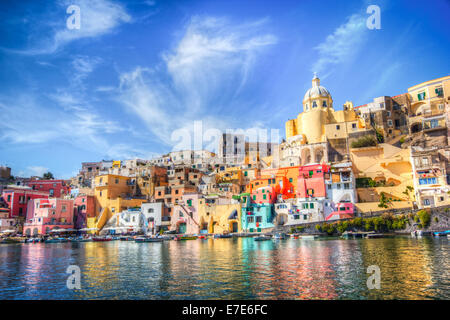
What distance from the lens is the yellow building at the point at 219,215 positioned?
51312 mm

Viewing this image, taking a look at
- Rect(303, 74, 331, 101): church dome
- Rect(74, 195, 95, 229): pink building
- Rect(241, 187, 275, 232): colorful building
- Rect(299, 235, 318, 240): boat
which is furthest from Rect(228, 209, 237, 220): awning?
Rect(303, 74, 331, 101): church dome

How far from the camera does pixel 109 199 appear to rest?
61.7m

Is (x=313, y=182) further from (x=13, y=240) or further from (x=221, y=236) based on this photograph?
(x=13, y=240)

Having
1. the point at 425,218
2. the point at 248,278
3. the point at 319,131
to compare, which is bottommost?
the point at 248,278

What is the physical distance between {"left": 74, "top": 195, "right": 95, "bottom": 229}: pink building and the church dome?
148 ft

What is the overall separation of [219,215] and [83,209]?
2655 cm

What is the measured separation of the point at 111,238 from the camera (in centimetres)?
5303

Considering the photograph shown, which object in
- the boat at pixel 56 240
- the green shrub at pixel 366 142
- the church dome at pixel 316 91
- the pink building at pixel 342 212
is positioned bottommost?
the boat at pixel 56 240

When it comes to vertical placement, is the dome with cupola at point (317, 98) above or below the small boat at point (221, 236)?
above

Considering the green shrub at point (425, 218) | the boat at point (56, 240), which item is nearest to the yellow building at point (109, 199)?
the boat at point (56, 240)

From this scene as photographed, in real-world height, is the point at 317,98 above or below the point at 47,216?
above

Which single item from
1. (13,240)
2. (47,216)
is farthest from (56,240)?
(47,216)

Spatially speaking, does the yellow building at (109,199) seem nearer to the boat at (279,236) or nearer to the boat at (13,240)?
the boat at (13,240)

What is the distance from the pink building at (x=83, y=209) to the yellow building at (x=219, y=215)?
22.0 m
